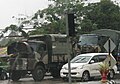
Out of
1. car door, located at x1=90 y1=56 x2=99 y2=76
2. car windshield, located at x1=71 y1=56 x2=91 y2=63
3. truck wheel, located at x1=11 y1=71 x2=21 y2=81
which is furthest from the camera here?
truck wheel, located at x1=11 y1=71 x2=21 y2=81

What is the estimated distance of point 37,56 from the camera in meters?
26.1

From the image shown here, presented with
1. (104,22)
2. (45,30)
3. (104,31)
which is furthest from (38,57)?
(104,22)

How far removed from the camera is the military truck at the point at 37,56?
1011 inches

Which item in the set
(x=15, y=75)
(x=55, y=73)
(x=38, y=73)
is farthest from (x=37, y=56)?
(x=55, y=73)

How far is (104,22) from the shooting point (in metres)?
54.3

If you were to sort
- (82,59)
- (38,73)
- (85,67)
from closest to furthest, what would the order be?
(85,67)
(82,59)
(38,73)

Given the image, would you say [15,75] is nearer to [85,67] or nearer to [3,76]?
[3,76]

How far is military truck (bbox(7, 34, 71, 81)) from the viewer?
84.2ft

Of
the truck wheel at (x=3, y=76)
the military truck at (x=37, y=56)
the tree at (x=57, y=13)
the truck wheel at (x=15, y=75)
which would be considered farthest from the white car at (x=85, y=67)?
the tree at (x=57, y=13)

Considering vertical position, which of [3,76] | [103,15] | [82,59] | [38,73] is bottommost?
[3,76]

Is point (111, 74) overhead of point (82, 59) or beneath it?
beneath

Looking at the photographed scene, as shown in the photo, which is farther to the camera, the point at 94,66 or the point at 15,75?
the point at 15,75

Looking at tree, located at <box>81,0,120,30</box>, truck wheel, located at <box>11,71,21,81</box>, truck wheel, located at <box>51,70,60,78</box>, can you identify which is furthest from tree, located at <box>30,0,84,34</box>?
truck wheel, located at <box>11,71,21,81</box>

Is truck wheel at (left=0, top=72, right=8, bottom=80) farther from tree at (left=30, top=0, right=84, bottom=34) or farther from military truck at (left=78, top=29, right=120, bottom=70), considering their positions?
tree at (left=30, top=0, right=84, bottom=34)
